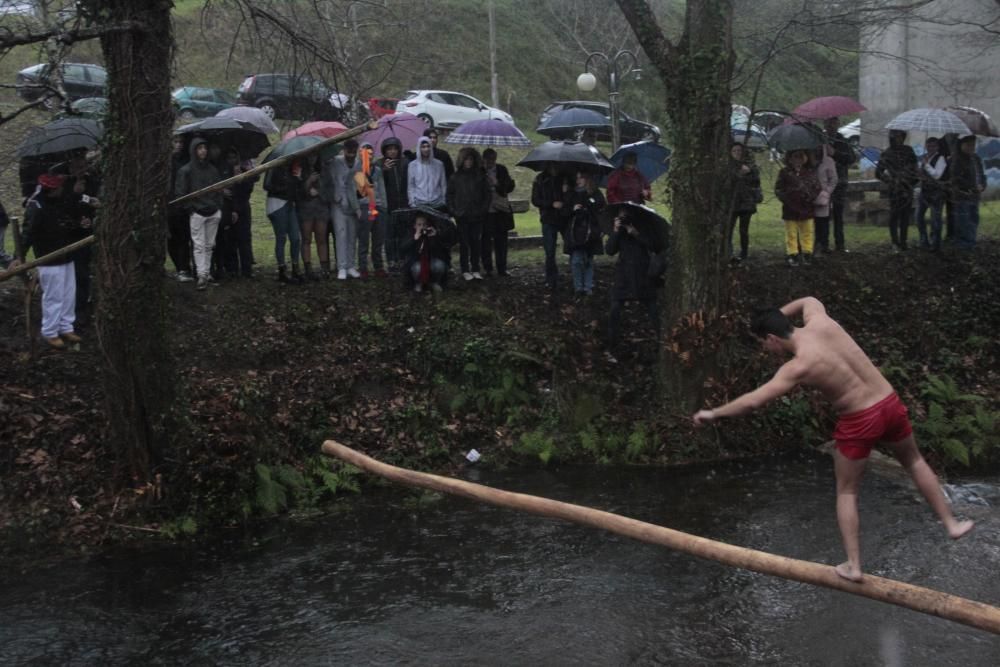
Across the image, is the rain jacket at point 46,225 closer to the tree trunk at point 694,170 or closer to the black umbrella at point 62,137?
the black umbrella at point 62,137

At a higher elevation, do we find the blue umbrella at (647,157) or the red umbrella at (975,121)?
the red umbrella at (975,121)

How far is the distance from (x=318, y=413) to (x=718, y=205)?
5641mm

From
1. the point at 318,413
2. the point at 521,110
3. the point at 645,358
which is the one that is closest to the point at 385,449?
the point at 318,413

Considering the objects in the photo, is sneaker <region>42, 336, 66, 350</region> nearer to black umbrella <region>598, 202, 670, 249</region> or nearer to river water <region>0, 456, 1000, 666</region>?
river water <region>0, 456, 1000, 666</region>

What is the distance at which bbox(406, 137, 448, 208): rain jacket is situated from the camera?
14305 mm

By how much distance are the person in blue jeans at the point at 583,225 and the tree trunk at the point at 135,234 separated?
5.98 meters

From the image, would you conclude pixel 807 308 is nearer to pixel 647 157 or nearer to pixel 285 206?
pixel 647 157

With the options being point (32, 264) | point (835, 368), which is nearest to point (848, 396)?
point (835, 368)

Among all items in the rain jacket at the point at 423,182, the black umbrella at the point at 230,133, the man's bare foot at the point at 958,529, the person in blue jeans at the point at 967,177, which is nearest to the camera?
the man's bare foot at the point at 958,529

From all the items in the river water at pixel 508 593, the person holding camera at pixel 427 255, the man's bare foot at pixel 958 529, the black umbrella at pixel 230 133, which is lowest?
the river water at pixel 508 593

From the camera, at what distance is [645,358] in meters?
14.3

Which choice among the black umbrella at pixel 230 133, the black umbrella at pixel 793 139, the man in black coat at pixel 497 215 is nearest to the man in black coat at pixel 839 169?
the black umbrella at pixel 793 139

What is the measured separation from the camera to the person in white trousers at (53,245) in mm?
11828

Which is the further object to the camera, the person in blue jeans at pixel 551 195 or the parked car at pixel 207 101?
the parked car at pixel 207 101
